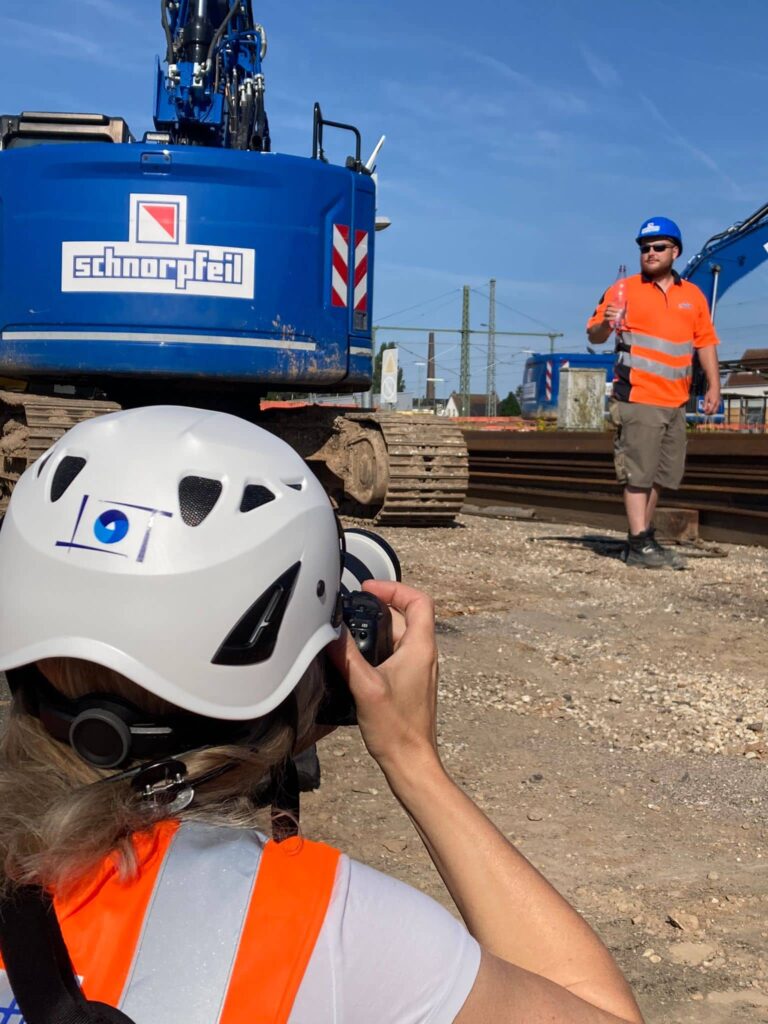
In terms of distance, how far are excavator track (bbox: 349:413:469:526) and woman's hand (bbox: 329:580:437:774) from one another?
25.4 ft

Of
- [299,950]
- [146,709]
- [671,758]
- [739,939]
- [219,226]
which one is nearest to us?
[299,950]

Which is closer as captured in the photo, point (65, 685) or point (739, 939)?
point (65, 685)

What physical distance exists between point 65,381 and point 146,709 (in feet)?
23.7

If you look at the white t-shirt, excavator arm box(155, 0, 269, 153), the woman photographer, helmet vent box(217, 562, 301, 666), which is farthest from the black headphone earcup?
excavator arm box(155, 0, 269, 153)

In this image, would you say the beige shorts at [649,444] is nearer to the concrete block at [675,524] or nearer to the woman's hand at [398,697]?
the concrete block at [675,524]

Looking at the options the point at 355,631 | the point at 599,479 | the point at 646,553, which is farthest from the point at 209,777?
the point at 599,479

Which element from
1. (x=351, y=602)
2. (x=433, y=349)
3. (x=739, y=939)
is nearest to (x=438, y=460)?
(x=739, y=939)

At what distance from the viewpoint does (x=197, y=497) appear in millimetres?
1224

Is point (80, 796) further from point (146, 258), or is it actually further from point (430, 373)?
point (430, 373)

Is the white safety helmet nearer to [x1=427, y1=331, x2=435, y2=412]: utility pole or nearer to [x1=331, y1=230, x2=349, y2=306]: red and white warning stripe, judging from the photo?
[x1=331, y1=230, x2=349, y2=306]: red and white warning stripe

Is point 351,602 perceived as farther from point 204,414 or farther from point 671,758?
point 671,758

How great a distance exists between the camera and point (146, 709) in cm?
120

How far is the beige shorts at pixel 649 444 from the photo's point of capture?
771cm

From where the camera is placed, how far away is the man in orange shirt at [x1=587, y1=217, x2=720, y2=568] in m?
7.70
